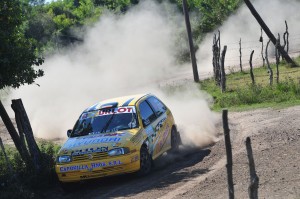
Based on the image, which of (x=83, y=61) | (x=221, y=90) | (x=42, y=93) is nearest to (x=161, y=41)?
(x=83, y=61)

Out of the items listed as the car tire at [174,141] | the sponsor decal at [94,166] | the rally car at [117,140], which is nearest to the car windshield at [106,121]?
the rally car at [117,140]

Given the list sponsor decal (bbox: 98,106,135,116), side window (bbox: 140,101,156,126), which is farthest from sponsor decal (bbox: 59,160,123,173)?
sponsor decal (bbox: 98,106,135,116)

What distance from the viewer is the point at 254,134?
14.1 meters

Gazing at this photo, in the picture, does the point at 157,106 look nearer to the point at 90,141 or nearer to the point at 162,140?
the point at 162,140

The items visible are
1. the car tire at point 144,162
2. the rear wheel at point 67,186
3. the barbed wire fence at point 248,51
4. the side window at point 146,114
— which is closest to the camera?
the rear wheel at point 67,186

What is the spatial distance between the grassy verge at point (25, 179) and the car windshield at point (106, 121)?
2.84 ft

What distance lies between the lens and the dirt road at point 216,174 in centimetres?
922

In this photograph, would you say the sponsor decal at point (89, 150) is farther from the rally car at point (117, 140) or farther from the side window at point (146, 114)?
the side window at point (146, 114)

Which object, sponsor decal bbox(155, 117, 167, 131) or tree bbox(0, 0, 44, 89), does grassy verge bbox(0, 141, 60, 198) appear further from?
sponsor decal bbox(155, 117, 167, 131)

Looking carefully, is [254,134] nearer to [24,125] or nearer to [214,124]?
[214,124]

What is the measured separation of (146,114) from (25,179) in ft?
9.64

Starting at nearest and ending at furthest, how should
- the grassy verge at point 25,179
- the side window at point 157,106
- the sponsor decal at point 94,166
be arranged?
the grassy verge at point 25,179, the sponsor decal at point 94,166, the side window at point 157,106

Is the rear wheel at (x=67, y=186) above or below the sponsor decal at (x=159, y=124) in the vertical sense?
below

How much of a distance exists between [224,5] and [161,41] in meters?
9.80
